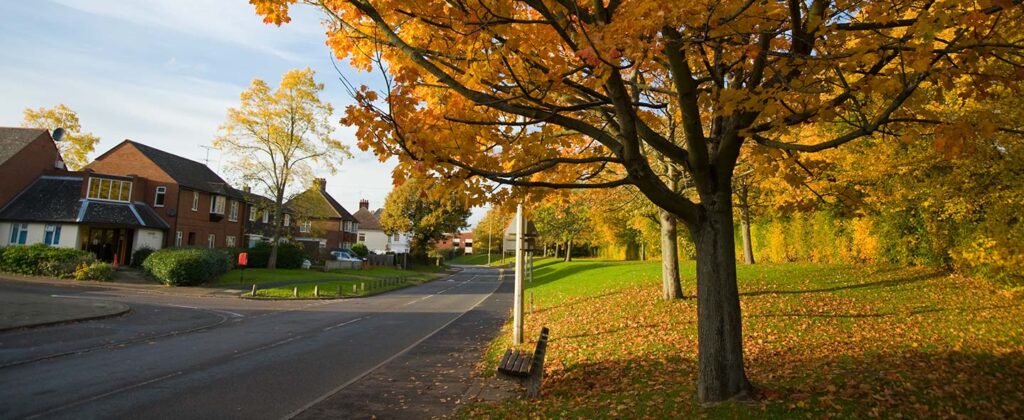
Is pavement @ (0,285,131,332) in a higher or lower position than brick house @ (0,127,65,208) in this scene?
lower

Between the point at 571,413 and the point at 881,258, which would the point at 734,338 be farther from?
the point at 881,258

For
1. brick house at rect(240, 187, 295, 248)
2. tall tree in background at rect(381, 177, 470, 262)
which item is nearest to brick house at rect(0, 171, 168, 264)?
brick house at rect(240, 187, 295, 248)

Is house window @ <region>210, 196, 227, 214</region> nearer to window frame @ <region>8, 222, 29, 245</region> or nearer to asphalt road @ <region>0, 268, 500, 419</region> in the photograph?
window frame @ <region>8, 222, 29, 245</region>

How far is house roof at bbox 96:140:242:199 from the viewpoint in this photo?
1582 inches

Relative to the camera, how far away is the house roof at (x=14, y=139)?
110ft

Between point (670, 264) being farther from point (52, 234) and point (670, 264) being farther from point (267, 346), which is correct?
point (52, 234)

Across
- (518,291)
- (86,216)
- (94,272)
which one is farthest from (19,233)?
(518,291)

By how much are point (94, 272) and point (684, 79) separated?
32.1 metres

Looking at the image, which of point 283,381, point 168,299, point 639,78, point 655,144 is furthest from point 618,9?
point 168,299

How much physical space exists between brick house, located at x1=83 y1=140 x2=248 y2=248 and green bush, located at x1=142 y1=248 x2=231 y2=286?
9607 mm

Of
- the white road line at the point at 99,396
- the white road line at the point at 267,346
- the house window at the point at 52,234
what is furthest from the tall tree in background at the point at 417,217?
the white road line at the point at 99,396

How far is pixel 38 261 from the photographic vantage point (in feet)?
91.6

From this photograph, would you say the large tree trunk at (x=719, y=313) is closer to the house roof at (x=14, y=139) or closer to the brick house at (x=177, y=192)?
the brick house at (x=177, y=192)

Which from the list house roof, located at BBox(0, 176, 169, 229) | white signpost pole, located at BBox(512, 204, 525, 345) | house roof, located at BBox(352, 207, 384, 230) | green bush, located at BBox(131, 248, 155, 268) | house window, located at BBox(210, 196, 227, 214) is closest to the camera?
white signpost pole, located at BBox(512, 204, 525, 345)
